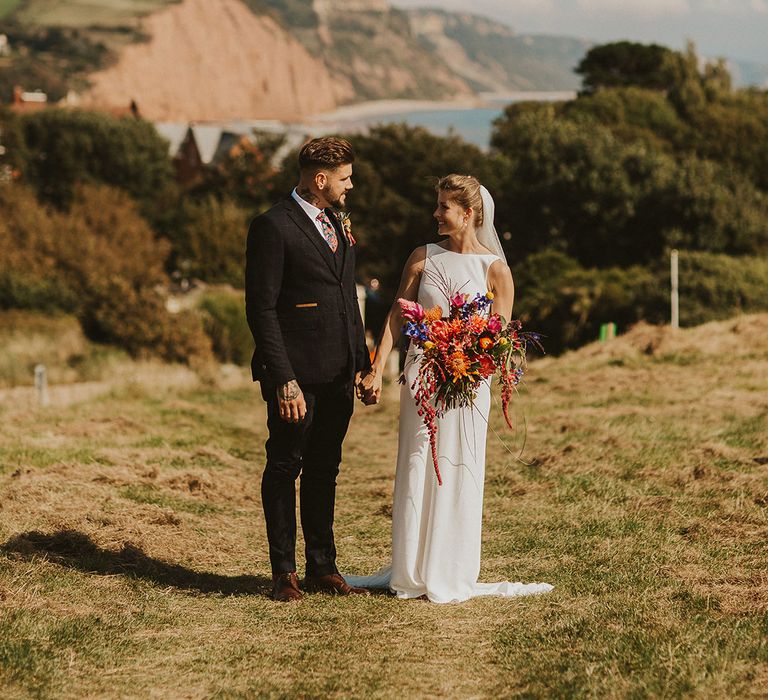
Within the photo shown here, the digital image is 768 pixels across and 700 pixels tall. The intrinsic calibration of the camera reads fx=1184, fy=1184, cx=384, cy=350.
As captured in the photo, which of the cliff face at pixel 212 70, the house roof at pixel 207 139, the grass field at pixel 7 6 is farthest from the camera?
the grass field at pixel 7 6

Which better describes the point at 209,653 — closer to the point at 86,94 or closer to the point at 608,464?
the point at 608,464

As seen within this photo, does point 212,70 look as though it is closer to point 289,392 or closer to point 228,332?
point 228,332

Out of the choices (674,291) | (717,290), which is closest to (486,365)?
(674,291)

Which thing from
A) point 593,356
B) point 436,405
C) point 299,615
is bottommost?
point 593,356

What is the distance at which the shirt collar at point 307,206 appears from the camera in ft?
20.9

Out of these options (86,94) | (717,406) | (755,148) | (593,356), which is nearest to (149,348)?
(593,356)

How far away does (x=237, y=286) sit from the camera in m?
54.8

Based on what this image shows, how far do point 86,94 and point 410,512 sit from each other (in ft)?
472

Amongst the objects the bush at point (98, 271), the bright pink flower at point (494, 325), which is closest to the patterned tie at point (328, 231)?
the bright pink flower at point (494, 325)

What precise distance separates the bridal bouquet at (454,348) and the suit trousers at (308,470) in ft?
1.46

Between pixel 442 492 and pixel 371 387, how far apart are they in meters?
0.72

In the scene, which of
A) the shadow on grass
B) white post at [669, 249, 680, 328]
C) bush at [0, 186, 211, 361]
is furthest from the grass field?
the shadow on grass

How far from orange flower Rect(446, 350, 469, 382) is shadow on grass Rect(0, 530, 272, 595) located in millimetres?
1686

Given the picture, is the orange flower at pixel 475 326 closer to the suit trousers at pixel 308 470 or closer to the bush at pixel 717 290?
the suit trousers at pixel 308 470
